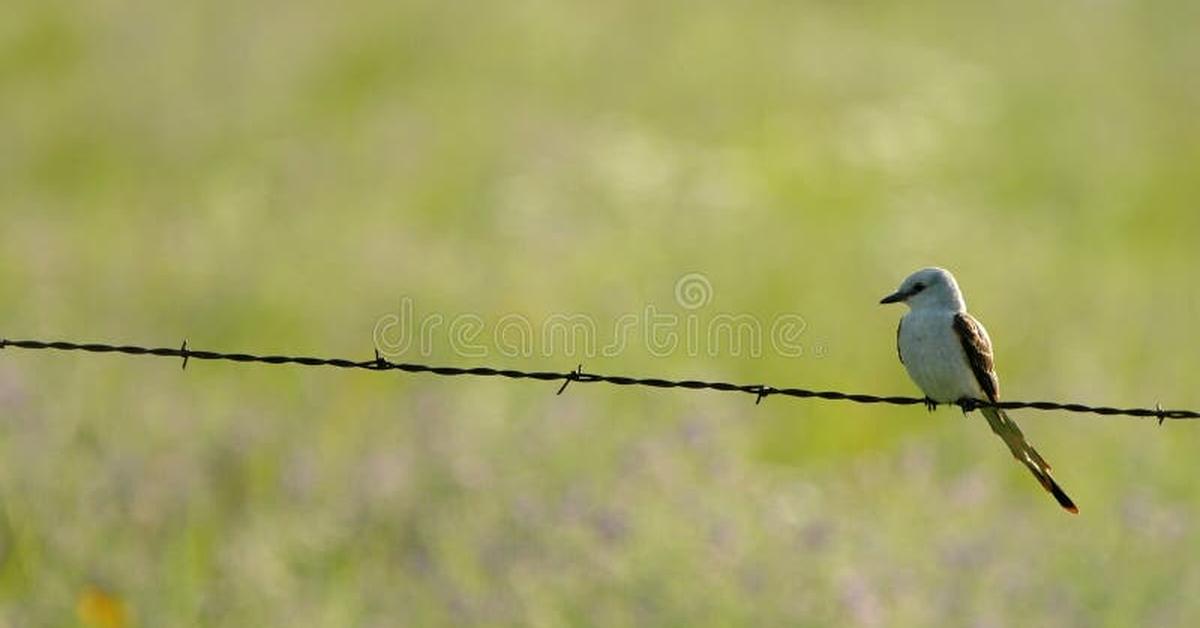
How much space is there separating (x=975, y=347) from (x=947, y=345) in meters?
0.09

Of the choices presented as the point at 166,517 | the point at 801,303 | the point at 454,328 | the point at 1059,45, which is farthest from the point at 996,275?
the point at 1059,45

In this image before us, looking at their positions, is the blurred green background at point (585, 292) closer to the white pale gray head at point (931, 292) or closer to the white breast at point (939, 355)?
the white breast at point (939, 355)

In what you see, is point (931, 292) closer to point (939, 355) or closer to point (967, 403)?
point (939, 355)

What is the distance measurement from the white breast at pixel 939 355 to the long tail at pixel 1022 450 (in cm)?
13

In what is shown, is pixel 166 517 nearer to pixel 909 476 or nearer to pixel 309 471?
pixel 309 471

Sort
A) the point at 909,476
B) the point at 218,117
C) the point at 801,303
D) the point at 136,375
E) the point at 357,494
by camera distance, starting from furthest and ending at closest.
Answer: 1. the point at 218,117
2. the point at 801,303
3. the point at 136,375
4. the point at 357,494
5. the point at 909,476

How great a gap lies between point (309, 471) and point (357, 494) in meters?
0.24

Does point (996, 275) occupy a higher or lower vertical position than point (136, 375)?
higher

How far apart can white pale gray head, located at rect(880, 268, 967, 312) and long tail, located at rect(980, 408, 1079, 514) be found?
0.36m

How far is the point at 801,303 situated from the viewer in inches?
525

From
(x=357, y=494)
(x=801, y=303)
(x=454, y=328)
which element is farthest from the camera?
(x=801, y=303)

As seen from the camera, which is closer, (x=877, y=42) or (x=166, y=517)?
(x=166, y=517)

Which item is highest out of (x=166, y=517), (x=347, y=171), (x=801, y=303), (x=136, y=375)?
(x=347, y=171)

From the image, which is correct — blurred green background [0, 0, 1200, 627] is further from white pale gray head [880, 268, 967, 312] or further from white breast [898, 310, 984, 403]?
white pale gray head [880, 268, 967, 312]
